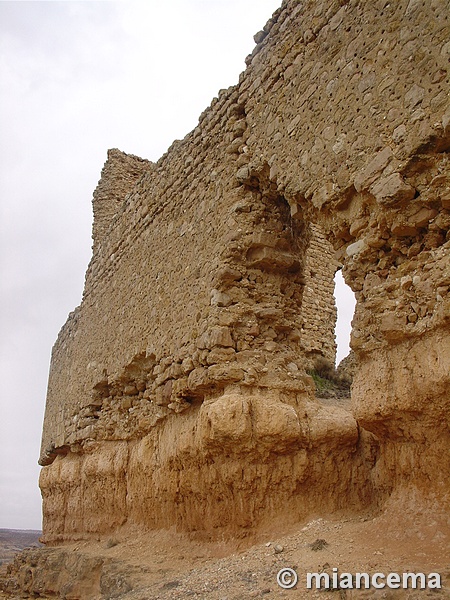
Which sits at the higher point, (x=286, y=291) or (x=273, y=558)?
(x=286, y=291)

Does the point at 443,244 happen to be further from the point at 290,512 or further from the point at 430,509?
the point at 290,512

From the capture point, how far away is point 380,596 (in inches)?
99.2

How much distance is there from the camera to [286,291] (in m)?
4.88

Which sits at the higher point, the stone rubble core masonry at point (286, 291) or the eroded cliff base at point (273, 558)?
the stone rubble core masonry at point (286, 291)

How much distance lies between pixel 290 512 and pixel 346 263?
1.91 metres

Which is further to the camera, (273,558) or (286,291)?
(286,291)

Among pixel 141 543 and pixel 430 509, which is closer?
pixel 430 509

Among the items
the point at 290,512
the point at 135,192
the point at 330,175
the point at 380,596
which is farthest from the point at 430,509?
the point at 135,192

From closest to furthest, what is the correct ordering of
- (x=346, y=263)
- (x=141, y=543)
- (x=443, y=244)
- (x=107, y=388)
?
(x=443, y=244)
(x=346, y=263)
(x=141, y=543)
(x=107, y=388)

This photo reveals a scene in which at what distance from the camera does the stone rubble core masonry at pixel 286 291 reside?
10.5 feet

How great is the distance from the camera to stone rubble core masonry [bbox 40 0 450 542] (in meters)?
3.20

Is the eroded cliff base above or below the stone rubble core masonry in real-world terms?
below

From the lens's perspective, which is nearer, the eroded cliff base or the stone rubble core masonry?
the eroded cliff base

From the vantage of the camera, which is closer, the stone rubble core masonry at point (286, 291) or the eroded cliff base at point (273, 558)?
the eroded cliff base at point (273, 558)
